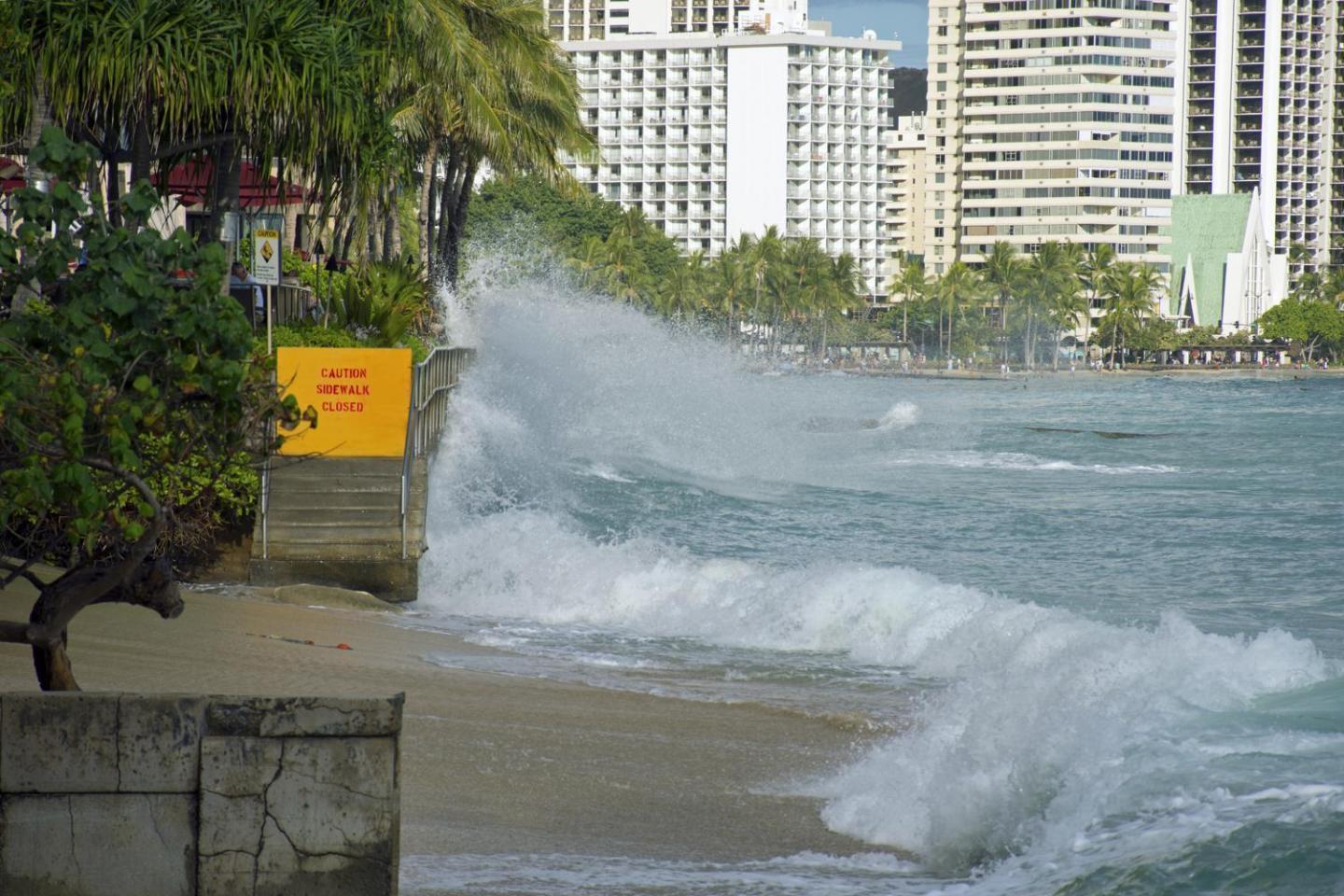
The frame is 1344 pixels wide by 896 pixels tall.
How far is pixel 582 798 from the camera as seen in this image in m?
7.97

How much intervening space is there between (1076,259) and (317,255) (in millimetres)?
130500

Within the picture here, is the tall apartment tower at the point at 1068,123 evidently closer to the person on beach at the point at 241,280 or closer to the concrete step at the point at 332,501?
the person on beach at the point at 241,280

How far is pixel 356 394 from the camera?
15.7m

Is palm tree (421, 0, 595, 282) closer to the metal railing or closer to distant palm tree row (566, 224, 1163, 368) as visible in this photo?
the metal railing

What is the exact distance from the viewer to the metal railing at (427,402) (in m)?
15.5

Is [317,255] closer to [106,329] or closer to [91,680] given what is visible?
[91,680]

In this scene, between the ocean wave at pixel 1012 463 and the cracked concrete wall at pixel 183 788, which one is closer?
the cracked concrete wall at pixel 183 788

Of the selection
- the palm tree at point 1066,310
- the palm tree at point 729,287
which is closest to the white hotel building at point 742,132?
the palm tree at point 1066,310

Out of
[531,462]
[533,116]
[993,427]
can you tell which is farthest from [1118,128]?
[531,462]

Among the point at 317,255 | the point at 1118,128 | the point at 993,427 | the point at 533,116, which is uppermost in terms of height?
the point at 1118,128

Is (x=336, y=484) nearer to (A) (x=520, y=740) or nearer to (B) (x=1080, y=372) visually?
(A) (x=520, y=740)

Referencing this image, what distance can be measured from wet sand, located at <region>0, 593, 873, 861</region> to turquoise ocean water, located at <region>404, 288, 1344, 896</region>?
34cm

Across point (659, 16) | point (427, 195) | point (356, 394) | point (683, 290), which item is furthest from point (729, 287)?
point (356, 394)

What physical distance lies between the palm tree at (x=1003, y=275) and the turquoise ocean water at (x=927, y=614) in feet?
363
